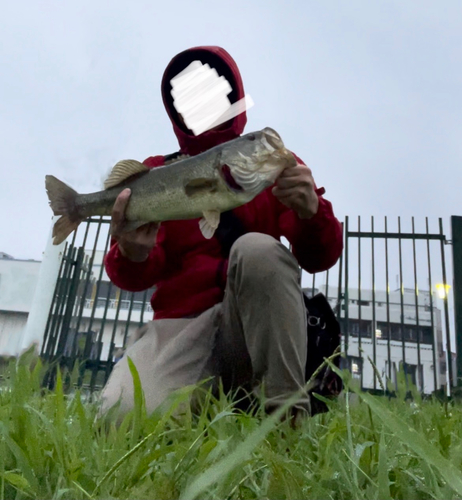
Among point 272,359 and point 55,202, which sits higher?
point 55,202

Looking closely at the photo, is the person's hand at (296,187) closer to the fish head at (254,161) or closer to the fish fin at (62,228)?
the fish head at (254,161)

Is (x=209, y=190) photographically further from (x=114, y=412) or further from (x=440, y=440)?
(x=440, y=440)

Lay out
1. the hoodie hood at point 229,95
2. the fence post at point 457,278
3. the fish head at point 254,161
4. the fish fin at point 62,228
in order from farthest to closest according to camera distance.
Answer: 1. the fence post at point 457,278
2. the hoodie hood at point 229,95
3. the fish fin at point 62,228
4. the fish head at point 254,161

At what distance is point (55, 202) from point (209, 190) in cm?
80

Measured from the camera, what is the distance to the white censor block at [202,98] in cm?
277

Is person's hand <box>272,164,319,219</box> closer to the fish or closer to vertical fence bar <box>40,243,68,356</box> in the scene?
the fish

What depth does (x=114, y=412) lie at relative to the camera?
1.35m

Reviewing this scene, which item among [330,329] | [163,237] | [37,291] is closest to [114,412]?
[330,329]

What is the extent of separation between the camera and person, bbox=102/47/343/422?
1.89m

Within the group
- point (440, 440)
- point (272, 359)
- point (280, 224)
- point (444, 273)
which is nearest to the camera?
point (440, 440)

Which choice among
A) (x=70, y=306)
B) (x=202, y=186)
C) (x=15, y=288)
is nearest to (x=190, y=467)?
(x=202, y=186)

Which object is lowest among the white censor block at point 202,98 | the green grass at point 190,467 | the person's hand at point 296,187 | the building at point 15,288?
the green grass at point 190,467

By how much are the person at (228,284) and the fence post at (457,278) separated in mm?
4194

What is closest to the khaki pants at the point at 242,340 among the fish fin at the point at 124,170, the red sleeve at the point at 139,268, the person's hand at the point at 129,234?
the red sleeve at the point at 139,268
